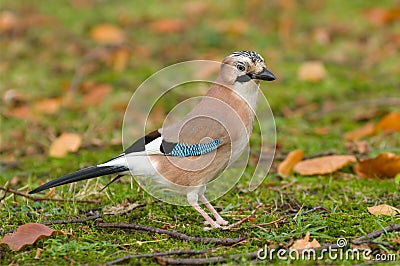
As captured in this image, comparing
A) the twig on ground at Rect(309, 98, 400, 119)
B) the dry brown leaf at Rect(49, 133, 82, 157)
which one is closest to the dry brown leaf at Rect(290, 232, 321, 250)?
the dry brown leaf at Rect(49, 133, 82, 157)

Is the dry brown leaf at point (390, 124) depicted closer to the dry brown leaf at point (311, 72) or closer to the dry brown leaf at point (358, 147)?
the dry brown leaf at point (358, 147)

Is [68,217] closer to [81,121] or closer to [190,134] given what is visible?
[190,134]

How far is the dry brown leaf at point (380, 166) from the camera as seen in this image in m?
5.09

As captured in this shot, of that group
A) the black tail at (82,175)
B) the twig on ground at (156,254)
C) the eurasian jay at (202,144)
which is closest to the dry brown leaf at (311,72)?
the eurasian jay at (202,144)

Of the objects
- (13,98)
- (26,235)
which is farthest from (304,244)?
(13,98)

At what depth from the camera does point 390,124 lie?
638 centimetres

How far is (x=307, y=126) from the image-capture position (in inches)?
276

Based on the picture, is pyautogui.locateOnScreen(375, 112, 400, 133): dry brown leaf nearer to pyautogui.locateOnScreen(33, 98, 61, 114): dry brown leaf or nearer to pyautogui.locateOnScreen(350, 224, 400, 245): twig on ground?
pyautogui.locateOnScreen(350, 224, 400, 245): twig on ground

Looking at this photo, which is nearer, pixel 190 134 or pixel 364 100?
pixel 190 134

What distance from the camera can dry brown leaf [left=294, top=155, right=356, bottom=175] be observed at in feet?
17.4

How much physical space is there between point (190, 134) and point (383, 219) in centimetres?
134

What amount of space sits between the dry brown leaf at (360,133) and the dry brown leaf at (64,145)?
8.73 ft

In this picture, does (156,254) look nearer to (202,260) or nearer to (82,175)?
(202,260)

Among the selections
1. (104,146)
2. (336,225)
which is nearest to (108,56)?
(104,146)
